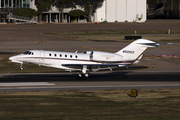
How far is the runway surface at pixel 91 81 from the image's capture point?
2942 cm

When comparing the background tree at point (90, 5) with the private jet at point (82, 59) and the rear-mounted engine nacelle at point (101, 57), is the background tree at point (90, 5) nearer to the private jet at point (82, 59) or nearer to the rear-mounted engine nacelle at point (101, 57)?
the private jet at point (82, 59)

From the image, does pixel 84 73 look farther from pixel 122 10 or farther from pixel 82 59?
pixel 122 10

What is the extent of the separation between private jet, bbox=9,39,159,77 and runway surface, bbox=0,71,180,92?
1643 mm

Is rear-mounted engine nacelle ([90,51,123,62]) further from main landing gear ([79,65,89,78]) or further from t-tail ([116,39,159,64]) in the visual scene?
t-tail ([116,39,159,64])

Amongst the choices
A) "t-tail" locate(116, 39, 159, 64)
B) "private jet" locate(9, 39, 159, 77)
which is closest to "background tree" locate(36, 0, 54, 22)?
"private jet" locate(9, 39, 159, 77)

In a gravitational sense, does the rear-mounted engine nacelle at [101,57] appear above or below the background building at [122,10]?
below

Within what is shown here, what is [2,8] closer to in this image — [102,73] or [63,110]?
[102,73]

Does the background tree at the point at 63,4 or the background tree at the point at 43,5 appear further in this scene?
the background tree at the point at 43,5

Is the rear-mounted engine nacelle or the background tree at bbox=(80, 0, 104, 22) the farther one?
the background tree at bbox=(80, 0, 104, 22)

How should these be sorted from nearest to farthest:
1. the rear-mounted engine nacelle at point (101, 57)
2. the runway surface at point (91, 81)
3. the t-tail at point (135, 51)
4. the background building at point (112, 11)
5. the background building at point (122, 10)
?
the runway surface at point (91, 81) < the rear-mounted engine nacelle at point (101, 57) < the t-tail at point (135, 51) < the background building at point (112, 11) < the background building at point (122, 10)

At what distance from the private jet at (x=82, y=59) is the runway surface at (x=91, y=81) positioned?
164 centimetres

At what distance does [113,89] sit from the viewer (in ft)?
93.0

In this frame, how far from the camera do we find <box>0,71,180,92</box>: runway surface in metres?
29.4

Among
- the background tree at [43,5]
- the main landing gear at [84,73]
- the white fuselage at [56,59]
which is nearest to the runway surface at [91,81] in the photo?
the main landing gear at [84,73]
